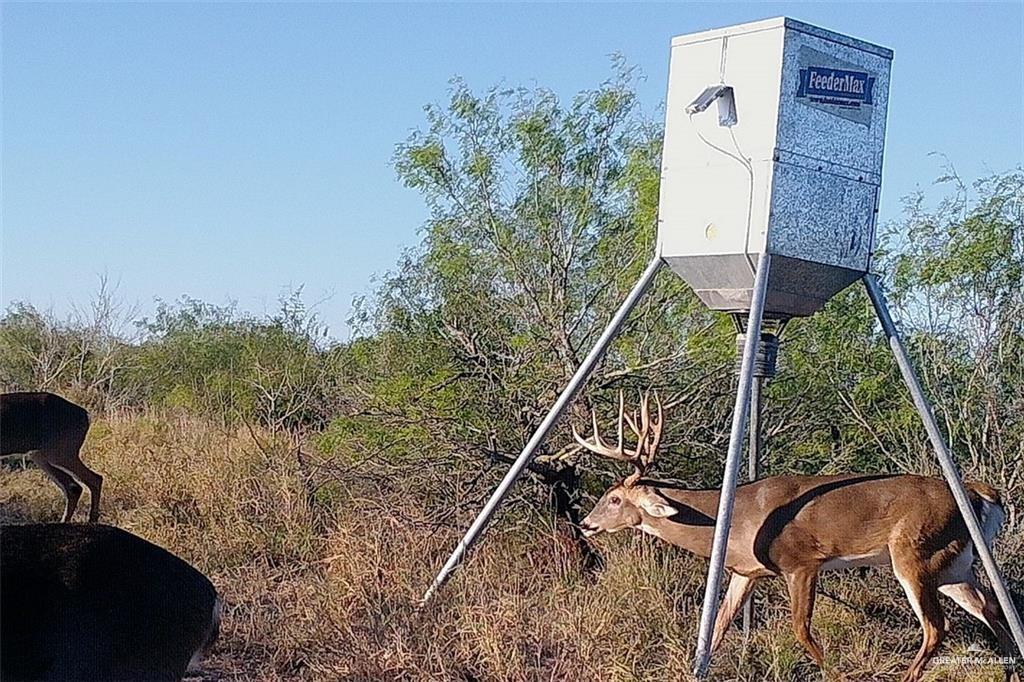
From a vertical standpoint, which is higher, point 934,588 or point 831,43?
point 831,43

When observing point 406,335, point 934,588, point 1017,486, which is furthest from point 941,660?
point 406,335

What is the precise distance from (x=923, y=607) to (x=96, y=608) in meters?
4.61

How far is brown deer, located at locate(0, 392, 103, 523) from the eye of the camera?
36.0ft

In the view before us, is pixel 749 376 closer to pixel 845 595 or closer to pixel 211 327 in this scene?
Result: pixel 845 595

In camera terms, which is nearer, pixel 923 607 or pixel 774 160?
pixel 774 160

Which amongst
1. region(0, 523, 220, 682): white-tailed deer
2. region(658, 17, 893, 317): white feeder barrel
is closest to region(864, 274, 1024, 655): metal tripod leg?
region(658, 17, 893, 317): white feeder barrel

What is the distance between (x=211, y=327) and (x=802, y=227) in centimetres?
1606

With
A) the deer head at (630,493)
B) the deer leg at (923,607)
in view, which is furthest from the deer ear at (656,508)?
the deer leg at (923,607)

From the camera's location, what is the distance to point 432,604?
731 cm

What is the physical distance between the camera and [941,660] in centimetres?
743

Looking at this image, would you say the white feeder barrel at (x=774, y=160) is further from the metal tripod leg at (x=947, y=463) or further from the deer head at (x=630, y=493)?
the deer head at (x=630, y=493)

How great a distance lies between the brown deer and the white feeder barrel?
645cm

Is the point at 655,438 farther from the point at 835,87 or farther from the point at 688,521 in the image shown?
the point at 835,87

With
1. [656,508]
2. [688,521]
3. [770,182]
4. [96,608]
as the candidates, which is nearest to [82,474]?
[656,508]
